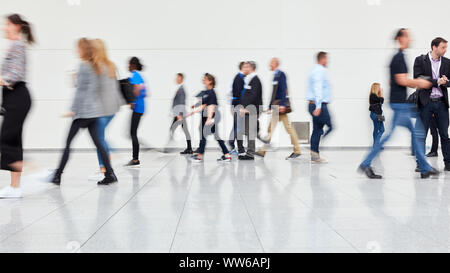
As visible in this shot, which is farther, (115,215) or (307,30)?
(307,30)

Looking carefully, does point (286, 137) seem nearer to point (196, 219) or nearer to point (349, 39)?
point (349, 39)

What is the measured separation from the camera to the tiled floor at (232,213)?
139 inches

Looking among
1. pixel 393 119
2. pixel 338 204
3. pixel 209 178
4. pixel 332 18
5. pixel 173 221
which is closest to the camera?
pixel 173 221

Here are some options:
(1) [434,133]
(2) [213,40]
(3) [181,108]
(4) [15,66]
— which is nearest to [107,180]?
(4) [15,66]

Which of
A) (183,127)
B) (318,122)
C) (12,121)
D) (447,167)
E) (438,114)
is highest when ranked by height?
(12,121)

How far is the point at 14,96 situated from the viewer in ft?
17.7

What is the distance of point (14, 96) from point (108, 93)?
129 cm

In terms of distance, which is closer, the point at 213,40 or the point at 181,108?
Result: the point at 181,108

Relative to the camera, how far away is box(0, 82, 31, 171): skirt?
5.39 metres

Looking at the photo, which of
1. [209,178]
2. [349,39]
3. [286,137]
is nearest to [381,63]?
[349,39]

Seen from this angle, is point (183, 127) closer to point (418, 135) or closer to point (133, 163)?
point (133, 163)

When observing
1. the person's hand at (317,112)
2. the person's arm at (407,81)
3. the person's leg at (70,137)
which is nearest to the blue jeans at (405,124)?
A: the person's arm at (407,81)

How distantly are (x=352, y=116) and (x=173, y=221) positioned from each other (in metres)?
9.52

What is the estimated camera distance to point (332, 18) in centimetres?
1272
